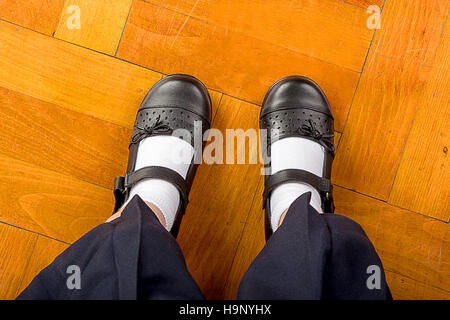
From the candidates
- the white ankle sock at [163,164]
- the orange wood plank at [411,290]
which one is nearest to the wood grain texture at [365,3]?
the white ankle sock at [163,164]

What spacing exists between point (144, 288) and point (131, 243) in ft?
0.21

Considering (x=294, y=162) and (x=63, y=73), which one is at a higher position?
(x=63, y=73)

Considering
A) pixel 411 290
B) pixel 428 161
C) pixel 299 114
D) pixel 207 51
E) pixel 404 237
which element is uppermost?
pixel 207 51

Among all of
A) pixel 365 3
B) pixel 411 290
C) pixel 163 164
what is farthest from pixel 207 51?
pixel 411 290

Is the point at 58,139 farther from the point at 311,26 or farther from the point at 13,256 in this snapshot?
the point at 311,26

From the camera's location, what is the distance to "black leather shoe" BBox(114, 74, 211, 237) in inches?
27.7

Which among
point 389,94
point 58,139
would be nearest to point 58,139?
point 58,139

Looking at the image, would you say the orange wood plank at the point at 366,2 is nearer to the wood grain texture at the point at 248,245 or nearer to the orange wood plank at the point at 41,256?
the wood grain texture at the point at 248,245

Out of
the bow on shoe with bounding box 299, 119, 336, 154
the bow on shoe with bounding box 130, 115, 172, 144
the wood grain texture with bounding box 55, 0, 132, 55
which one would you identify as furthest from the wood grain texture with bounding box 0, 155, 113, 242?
the bow on shoe with bounding box 299, 119, 336, 154

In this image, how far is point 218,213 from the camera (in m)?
0.73

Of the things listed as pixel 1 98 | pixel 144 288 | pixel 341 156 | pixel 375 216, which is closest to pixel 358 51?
pixel 341 156

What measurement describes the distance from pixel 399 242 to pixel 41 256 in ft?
2.63

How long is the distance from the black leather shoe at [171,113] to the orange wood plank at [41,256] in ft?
0.68

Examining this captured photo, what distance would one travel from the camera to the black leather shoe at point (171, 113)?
2.31ft
